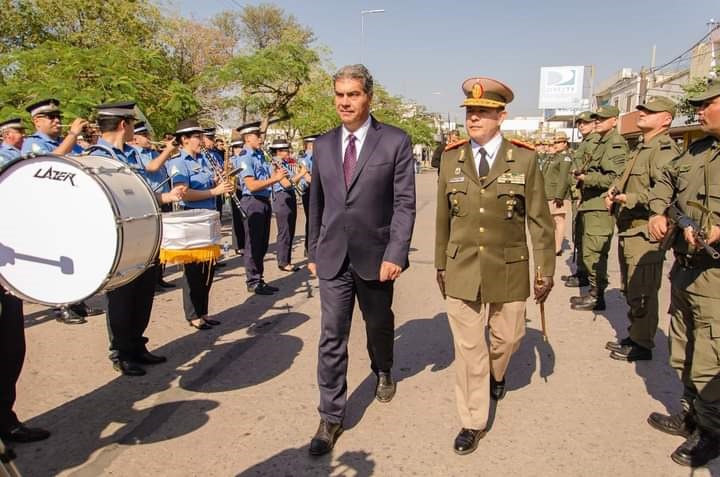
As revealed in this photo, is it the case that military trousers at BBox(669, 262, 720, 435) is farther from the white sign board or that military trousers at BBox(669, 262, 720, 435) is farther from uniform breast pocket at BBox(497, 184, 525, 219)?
the white sign board

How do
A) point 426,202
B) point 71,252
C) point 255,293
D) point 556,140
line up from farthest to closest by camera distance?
point 426,202, point 556,140, point 255,293, point 71,252

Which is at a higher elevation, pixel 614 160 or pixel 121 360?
pixel 614 160

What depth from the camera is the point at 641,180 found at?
4.39 meters

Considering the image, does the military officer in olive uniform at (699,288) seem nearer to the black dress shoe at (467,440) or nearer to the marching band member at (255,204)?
the black dress shoe at (467,440)

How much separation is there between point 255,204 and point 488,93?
14.7 feet

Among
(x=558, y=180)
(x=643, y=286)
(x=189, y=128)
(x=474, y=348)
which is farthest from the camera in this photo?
(x=558, y=180)

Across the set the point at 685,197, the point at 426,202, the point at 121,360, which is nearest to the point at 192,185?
the point at 121,360

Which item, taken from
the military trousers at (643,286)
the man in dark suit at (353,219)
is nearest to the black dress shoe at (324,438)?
the man in dark suit at (353,219)

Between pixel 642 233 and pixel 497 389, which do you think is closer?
pixel 497 389

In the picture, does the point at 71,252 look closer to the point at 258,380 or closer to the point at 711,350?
the point at 258,380

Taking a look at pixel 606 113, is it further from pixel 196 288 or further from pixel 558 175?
pixel 196 288

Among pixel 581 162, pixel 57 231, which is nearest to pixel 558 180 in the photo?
pixel 581 162

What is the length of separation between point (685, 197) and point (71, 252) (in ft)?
11.2

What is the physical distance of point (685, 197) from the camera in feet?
10.0
